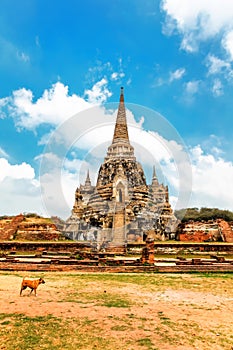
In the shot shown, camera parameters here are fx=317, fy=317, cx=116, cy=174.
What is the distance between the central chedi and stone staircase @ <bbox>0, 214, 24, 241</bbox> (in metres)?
6.33

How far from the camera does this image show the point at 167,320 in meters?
7.07

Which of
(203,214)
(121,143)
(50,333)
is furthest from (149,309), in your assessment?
(203,214)

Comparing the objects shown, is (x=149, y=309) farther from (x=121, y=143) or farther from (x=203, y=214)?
(x=203, y=214)

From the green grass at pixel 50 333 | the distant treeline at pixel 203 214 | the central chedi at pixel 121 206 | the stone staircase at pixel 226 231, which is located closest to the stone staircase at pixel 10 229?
the central chedi at pixel 121 206

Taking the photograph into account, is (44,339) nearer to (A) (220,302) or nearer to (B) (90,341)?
(B) (90,341)

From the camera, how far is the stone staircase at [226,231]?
111 feet

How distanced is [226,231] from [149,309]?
2919 cm

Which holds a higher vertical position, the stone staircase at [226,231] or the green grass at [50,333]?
the stone staircase at [226,231]

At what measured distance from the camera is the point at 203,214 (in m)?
56.4

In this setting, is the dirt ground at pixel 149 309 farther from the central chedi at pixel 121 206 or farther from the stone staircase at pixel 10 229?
the stone staircase at pixel 10 229

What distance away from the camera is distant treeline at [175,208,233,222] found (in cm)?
5121

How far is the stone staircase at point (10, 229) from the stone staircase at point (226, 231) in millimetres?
23731

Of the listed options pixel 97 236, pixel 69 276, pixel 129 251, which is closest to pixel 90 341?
pixel 69 276

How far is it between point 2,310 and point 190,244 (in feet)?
76.4
